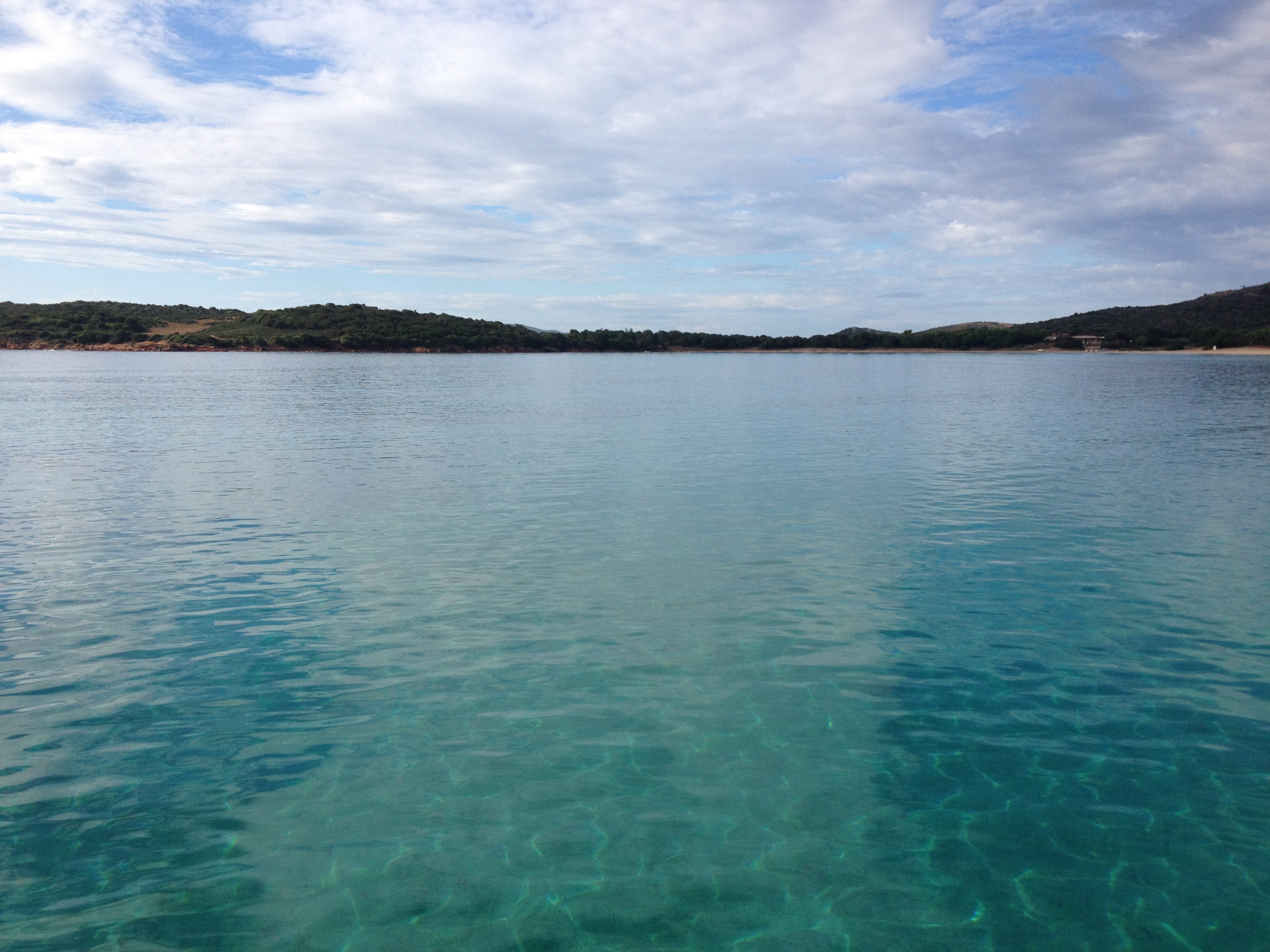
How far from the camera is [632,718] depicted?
33.8ft

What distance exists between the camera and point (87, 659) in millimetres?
11906

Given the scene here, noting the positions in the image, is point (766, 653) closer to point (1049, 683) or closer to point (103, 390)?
point (1049, 683)

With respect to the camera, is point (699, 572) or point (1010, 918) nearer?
point (1010, 918)

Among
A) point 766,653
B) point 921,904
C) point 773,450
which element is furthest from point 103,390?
point 921,904

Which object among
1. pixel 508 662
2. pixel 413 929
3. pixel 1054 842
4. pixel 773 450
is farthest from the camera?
pixel 773 450

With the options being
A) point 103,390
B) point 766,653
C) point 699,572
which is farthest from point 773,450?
point 103,390

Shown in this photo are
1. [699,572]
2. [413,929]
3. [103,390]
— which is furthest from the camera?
[103,390]

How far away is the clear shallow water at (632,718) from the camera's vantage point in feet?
23.1

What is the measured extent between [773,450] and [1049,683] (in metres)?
24.1

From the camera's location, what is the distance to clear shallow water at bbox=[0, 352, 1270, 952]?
7.05 metres

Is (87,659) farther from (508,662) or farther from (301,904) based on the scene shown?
(301,904)

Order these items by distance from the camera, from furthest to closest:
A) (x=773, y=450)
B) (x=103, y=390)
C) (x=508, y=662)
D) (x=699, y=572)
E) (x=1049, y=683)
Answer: (x=103, y=390) → (x=773, y=450) → (x=699, y=572) → (x=508, y=662) → (x=1049, y=683)

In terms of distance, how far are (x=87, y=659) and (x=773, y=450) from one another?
89.3 ft

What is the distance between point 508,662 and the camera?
11.9 m
